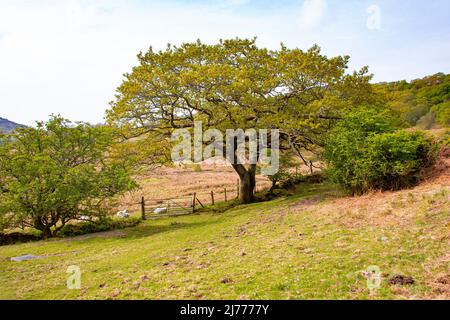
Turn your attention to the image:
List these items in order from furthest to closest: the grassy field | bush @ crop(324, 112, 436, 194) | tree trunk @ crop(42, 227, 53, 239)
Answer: tree trunk @ crop(42, 227, 53, 239), bush @ crop(324, 112, 436, 194), the grassy field

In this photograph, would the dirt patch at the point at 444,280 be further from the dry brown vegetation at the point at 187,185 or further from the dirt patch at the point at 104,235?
the dry brown vegetation at the point at 187,185

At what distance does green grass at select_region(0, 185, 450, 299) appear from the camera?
7.43 m

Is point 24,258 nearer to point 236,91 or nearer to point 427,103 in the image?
point 236,91

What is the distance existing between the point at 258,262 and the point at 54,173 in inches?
583

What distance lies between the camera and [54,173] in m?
19.5

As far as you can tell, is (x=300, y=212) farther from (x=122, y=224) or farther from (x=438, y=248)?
(x=122, y=224)

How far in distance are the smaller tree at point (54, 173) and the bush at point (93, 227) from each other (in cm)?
60

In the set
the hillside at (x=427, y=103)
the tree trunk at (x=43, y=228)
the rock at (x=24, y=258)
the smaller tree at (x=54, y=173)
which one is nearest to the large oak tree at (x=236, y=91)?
the smaller tree at (x=54, y=173)

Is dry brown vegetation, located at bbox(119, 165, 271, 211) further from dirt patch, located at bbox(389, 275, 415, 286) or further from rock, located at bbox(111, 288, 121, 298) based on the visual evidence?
dirt patch, located at bbox(389, 275, 415, 286)

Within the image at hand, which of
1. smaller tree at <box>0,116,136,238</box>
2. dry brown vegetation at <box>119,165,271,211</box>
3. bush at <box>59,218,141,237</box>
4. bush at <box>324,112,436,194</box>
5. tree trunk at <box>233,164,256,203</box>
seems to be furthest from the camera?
dry brown vegetation at <box>119,165,271,211</box>

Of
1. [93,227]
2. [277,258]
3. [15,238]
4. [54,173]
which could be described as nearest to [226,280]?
[277,258]

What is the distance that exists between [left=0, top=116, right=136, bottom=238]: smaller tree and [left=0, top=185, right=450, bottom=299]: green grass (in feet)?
11.2

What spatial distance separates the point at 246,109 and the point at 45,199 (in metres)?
13.5

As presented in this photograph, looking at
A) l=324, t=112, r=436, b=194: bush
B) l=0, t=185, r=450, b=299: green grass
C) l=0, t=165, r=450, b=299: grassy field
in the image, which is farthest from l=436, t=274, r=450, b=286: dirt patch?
l=324, t=112, r=436, b=194: bush
